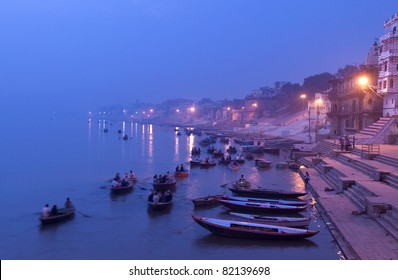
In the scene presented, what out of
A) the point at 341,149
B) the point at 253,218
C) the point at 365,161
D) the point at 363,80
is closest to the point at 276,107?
the point at 363,80

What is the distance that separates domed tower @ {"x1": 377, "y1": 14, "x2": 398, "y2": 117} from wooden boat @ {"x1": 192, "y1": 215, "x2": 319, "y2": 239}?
30.0m

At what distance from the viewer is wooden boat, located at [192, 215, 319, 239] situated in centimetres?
1708

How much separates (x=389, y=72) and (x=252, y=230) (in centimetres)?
3260

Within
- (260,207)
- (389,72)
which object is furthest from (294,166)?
(260,207)

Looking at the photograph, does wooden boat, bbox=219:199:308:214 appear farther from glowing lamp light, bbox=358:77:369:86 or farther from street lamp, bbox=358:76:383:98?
glowing lamp light, bbox=358:77:369:86

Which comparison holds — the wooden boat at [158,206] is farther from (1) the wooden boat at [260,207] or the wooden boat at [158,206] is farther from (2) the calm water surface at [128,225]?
(1) the wooden boat at [260,207]

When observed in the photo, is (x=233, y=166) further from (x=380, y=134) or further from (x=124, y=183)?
(x=124, y=183)

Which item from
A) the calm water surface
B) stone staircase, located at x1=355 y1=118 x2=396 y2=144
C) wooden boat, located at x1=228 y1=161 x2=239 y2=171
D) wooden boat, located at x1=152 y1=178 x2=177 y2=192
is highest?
stone staircase, located at x1=355 y1=118 x2=396 y2=144

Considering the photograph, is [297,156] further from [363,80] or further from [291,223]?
[291,223]

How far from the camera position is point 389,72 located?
43469 mm

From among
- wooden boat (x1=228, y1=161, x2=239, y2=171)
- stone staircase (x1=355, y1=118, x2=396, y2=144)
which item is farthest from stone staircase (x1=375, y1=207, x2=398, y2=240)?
wooden boat (x1=228, y1=161, x2=239, y2=171)

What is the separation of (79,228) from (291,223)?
973cm

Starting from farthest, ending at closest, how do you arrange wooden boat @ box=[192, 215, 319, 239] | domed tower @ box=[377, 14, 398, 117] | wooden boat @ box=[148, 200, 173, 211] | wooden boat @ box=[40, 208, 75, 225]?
domed tower @ box=[377, 14, 398, 117]
wooden boat @ box=[148, 200, 173, 211]
wooden boat @ box=[40, 208, 75, 225]
wooden boat @ box=[192, 215, 319, 239]
